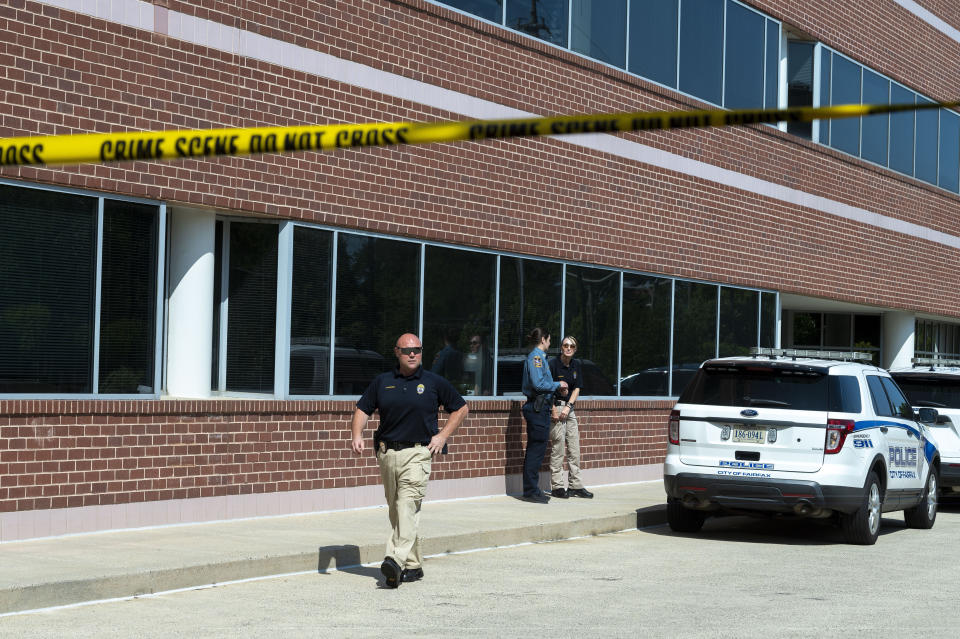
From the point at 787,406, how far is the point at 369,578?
181 inches

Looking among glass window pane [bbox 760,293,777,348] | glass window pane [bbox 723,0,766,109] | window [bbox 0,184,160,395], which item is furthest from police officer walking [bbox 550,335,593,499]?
glass window pane [bbox 760,293,777,348]

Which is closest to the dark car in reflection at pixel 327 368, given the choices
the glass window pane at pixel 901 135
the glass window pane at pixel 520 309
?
the glass window pane at pixel 520 309

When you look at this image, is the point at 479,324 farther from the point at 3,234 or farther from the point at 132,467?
the point at 3,234

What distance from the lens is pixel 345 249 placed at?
14500 millimetres

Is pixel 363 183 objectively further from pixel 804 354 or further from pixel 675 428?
pixel 804 354

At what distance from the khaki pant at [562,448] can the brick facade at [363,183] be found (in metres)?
0.79

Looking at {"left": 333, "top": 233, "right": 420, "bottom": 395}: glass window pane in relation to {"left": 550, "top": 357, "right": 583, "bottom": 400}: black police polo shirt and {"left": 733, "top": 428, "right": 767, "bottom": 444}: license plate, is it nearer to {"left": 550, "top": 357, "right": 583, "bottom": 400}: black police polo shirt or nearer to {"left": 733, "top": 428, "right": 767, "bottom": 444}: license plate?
{"left": 550, "top": 357, "right": 583, "bottom": 400}: black police polo shirt

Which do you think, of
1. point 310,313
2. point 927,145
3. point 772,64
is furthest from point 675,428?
point 927,145

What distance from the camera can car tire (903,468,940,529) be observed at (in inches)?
591

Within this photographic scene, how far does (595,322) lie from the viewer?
743 inches

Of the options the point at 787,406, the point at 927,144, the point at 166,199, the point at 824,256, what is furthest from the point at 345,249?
the point at 927,144

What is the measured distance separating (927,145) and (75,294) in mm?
21829

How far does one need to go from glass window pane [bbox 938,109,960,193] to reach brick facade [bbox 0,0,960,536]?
6.14 m

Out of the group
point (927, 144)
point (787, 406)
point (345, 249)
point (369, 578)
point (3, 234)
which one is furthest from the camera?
point (927, 144)
